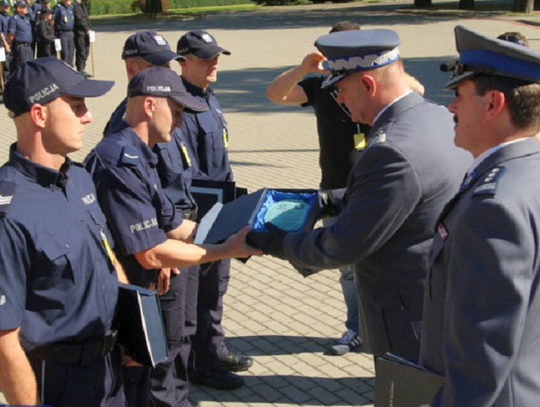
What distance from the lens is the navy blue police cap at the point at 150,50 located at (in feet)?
17.0

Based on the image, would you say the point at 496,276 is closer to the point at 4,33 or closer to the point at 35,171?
the point at 35,171

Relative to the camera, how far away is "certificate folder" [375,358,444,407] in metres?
2.55

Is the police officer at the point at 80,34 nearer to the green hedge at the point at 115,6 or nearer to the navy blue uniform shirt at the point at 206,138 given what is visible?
the navy blue uniform shirt at the point at 206,138

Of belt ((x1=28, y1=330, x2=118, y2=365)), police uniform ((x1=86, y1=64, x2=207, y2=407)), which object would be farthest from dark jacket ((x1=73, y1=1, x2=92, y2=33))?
belt ((x1=28, y1=330, x2=118, y2=365))

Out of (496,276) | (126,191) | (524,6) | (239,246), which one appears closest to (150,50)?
(126,191)

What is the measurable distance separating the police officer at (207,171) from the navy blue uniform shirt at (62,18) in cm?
1597

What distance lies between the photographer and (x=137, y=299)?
3.21 metres

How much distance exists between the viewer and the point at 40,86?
297cm

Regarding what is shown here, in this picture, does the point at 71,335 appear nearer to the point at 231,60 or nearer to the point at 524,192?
the point at 524,192

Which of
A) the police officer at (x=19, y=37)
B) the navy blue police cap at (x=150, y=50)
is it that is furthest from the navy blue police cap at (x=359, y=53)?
the police officer at (x=19, y=37)

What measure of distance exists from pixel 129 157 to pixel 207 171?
156cm

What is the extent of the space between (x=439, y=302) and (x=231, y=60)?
20519 millimetres

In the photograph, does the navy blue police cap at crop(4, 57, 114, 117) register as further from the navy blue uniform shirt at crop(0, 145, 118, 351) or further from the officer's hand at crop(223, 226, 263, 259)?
the officer's hand at crop(223, 226, 263, 259)

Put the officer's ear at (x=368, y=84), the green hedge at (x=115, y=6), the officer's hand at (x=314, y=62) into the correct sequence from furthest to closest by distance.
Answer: the green hedge at (x=115, y=6) → the officer's hand at (x=314, y=62) → the officer's ear at (x=368, y=84)
